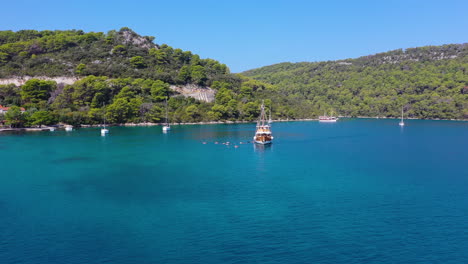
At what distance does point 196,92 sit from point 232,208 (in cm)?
11526

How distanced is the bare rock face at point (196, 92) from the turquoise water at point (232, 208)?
281 feet

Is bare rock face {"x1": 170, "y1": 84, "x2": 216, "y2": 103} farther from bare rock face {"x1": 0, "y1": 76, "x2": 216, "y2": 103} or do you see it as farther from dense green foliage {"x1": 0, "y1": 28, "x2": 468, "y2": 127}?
dense green foliage {"x1": 0, "y1": 28, "x2": 468, "y2": 127}

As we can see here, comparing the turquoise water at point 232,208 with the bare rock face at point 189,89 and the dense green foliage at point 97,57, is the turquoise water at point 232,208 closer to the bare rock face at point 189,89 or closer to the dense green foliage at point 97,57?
the bare rock face at point 189,89

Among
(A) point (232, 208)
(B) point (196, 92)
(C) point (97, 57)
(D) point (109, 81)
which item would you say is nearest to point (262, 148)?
(A) point (232, 208)

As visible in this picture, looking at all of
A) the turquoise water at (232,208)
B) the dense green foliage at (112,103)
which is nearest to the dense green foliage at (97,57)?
the dense green foliage at (112,103)

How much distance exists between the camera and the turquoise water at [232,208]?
808 inches

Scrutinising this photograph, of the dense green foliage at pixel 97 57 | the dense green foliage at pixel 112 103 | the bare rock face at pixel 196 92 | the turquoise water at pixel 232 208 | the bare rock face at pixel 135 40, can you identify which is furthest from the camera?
the bare rock face at pixel 135 40

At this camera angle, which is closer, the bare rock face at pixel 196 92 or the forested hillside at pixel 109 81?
the forested hillside at pixel 109 81

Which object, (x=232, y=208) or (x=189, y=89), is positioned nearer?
(x=232, y=208)

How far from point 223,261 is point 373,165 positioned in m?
32.8

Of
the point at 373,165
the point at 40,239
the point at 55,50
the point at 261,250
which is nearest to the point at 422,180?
the point at 373,165

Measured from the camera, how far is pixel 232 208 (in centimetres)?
2806

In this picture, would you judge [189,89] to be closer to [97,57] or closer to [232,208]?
[97,57]

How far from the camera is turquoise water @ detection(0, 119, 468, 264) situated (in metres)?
20.5
